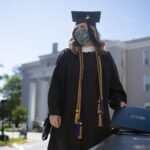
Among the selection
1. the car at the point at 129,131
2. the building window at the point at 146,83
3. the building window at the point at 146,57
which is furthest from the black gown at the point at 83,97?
the building window at the point at 146,57

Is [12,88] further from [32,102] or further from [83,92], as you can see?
[83,92]

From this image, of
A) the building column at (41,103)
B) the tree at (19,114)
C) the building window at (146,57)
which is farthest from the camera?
the building column at (41,103)

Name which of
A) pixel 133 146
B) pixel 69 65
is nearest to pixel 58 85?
pixel 69 65

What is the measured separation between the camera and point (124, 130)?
2.93 meters

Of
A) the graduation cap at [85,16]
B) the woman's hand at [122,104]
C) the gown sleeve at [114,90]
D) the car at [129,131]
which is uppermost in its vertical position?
the graduation cap at [85,16]

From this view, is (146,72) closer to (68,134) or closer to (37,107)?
(37,107)

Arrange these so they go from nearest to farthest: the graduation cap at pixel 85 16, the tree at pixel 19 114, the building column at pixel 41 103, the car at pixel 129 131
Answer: the car at pixel 129 131, the graduation cap at pixel 85 16, the tree at pixel 19 114, the building column at pixel 41 103

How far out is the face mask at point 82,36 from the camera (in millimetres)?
3527

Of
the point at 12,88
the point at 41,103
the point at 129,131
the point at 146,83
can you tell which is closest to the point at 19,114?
the point at 41,103

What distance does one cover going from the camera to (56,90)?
136 inches

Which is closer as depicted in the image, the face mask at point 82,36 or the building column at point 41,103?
the face mask at point 82,36

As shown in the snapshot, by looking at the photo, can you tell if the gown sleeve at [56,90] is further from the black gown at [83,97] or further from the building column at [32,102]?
the building column at [32,102]

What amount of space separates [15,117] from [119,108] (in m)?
49.5

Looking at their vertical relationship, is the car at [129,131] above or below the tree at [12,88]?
below
